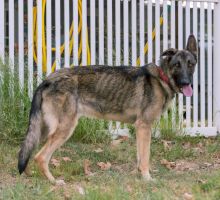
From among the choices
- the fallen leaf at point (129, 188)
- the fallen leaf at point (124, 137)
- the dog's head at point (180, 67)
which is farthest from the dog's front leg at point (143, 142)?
the fallen leaf at point (124, 137)

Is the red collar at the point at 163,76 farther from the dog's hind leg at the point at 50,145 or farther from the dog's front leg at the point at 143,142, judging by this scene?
the dog's hind leg at the point at 50,145

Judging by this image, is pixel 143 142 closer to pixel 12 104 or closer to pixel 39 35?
pixel 12 104

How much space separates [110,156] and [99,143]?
760mm

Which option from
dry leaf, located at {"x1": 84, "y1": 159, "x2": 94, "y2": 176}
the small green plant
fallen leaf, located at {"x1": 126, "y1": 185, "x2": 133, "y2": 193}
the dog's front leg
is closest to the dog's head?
the dog's front leg

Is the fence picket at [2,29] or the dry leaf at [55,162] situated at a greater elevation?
the fence picket at [2,29]

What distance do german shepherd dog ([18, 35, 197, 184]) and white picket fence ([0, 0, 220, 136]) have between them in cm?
182

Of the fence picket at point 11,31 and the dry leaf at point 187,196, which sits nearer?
the dry leaf at point 187,196

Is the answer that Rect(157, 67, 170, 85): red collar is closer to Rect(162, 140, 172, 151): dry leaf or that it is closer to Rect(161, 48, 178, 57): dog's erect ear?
Rect(161, 48, 178, 57): dog's erect ear

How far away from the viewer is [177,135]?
29.6 feet

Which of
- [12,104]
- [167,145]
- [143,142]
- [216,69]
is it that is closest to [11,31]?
[12,104]

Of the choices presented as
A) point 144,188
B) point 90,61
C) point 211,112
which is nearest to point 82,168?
point 144,188

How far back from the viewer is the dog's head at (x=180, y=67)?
6711 millimetres

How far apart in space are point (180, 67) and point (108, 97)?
3.00 feet

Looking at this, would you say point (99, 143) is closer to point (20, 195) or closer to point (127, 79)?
point (127, 79)
